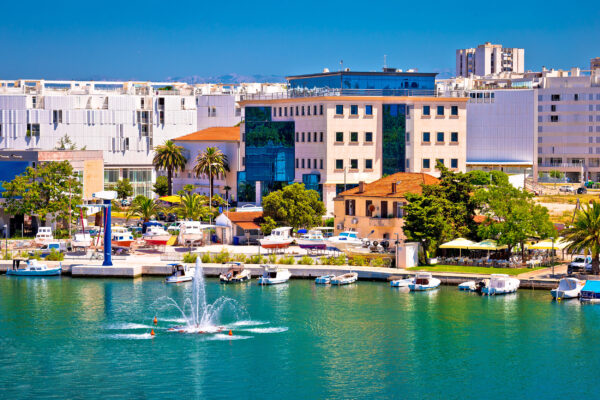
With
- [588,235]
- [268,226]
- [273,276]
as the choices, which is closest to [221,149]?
[268,226]

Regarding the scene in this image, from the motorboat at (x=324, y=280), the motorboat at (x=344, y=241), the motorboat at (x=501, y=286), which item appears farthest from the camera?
the motorboat at (x=344, y=241)

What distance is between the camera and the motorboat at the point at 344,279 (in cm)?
8650

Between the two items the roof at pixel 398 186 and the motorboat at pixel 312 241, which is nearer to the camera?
the motorboat at pixel 312 241

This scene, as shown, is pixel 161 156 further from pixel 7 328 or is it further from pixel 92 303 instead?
pixel 7 328

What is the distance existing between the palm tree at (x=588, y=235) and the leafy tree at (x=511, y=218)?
392 centimetres

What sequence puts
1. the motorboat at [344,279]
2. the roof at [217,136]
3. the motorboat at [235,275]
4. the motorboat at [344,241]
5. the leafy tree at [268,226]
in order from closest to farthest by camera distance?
the motorboat at [344,279] → the motorboat at [235,275] → the motorboat at [344,241] → the leafy tree at [268,226] → the roof at [217,136]

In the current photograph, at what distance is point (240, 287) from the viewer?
85.9 m

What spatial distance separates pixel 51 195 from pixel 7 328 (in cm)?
3726

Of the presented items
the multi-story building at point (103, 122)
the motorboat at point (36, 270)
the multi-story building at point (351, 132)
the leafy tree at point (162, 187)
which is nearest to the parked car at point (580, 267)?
the multi-story building at point (351, 132)

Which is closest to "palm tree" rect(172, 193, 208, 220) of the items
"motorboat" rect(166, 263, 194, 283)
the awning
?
"motorboat" rect(166, 263, 194, 283)

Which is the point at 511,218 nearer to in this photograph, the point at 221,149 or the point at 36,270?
the point at 36,270

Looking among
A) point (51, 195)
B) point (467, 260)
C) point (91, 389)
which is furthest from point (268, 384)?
point (51, 195)

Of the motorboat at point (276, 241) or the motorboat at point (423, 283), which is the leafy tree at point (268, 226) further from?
the motorboat at point (423, 283)

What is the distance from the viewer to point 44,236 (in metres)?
101
